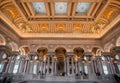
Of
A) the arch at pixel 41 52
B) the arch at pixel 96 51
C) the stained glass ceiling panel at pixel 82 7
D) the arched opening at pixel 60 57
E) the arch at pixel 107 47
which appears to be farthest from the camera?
the arched opening at pixel 60 57

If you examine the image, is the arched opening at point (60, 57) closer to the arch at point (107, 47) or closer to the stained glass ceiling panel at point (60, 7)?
the arch at point (107, 47)

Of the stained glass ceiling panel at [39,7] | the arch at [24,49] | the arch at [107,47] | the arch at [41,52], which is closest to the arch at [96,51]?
the arch at [107,47]

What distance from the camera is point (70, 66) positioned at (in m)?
16.0

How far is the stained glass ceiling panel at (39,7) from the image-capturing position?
40.7 feet

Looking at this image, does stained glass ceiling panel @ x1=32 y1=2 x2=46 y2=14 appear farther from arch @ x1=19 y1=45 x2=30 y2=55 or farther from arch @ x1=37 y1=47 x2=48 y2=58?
arch @ x1=37 y1=47 x2=48 y2=58

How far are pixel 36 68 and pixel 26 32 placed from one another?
4.84 meters

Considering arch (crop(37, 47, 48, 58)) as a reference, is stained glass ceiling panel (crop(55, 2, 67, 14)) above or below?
above

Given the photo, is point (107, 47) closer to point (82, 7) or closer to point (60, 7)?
point (82, 7)

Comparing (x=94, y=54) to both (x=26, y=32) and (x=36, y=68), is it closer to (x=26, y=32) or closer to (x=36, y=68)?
(x=36, y=68)

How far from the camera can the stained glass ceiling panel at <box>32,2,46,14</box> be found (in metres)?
12.4

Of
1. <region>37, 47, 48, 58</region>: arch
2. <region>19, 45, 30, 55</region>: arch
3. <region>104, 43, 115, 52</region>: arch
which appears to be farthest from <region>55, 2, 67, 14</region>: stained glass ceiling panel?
<region>104, 43, 115, 52</region>: arch

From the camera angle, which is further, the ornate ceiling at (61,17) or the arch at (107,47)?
the arch at (107,47)

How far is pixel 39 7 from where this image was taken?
12953 millimetres

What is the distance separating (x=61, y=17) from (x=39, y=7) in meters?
2.89
